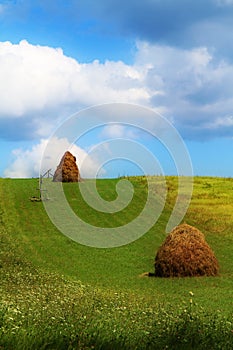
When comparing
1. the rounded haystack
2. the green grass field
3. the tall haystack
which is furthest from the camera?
the tall haystack

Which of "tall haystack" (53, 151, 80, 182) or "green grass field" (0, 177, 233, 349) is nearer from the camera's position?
"green grass field" (0, 177, 233, 349)

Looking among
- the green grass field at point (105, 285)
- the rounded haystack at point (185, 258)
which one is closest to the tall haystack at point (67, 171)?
the green grass field at point (105, 285)

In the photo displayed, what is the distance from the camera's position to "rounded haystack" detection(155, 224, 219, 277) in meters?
26.5

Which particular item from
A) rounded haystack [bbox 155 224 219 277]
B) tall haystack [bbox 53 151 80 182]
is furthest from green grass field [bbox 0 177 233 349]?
tall haystack [bbox 53 151 80 182]

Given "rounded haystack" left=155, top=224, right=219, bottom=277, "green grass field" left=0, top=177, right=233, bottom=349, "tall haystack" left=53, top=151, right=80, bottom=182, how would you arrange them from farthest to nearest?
"tall haystack" left=53, top=151, right=80, bottom=182 < "rounded haystack" left=155, top=224, right=219, bottom=277 < "green grass field" left=0, top=177, right=233, bottom=349

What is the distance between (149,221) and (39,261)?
1394 centimetres

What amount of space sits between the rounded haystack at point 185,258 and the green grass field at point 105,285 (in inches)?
23.9

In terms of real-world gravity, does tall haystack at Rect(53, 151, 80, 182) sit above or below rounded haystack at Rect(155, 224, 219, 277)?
above

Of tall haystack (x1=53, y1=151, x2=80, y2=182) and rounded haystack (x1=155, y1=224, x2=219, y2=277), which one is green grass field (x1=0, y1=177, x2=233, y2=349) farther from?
tall haystack (x1=53, y1=151, x2=80, y2=182)

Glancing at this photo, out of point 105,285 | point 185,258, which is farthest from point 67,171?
point 105,285

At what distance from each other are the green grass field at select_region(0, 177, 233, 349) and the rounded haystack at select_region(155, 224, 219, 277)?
1.99 feet

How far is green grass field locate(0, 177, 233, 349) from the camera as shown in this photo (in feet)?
37.5

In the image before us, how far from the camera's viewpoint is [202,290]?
23531mm

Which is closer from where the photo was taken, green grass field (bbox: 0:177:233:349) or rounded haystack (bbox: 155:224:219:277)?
green grass field (bbox: 0:177:233:349)
